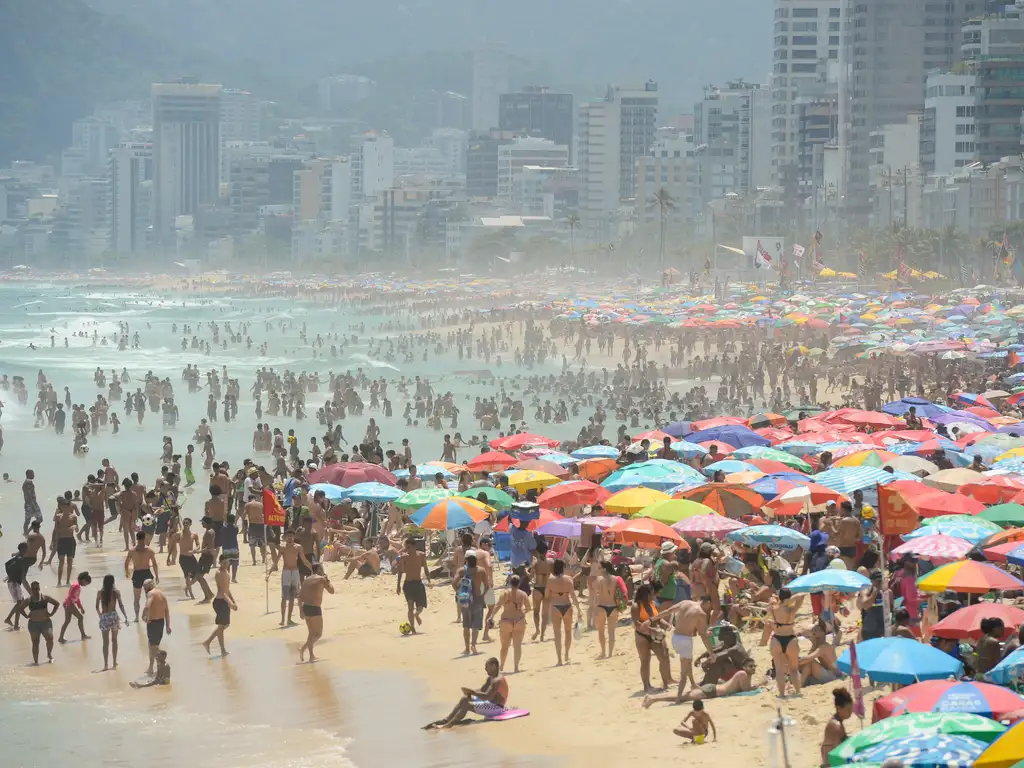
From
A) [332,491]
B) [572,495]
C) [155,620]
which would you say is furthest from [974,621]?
[332,491]

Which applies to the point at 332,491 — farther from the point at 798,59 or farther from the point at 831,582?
the point at 798,59

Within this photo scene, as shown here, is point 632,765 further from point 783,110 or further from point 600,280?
point 783,110

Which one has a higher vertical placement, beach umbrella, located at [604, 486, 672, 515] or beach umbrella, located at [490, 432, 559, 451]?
beach umbrella, located at [604, 486, 672, 515]

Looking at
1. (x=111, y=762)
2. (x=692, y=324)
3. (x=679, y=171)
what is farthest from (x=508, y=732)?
(x=679, y=171)

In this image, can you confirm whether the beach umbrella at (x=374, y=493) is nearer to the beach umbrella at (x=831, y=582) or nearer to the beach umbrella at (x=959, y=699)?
the beach umbrella at (x=831, y=582)

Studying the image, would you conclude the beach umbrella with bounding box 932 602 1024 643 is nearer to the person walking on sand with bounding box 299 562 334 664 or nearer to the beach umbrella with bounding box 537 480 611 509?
the person walking on sand with bounding box 299 562 334 664

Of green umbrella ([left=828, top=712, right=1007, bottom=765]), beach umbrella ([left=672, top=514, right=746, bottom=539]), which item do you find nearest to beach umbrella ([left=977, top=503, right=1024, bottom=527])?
beach umbrella ([left=672, top=514, right=746, bottom=539])
